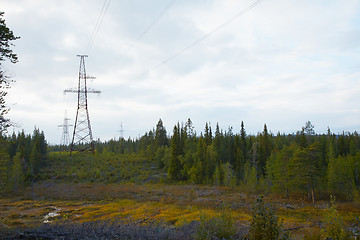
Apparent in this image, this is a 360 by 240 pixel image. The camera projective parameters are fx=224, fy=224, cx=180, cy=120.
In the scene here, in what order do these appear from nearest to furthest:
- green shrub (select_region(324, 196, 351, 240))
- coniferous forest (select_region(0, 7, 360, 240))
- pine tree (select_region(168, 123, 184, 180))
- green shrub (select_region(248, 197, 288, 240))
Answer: green shrub (select_region(248, 197, 288, 240))
green shrub (select_region(324, 196, 351, 240))
coniferous forest (select_region(0, 7, 360, 240))
pine tree (select_region(168, 123, 184, 180))

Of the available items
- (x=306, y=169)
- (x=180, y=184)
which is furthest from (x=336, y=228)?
(x=180, y=184)

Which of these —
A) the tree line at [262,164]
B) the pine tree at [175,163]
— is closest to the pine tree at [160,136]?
the tree line at [262,164]

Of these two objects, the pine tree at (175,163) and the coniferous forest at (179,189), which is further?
the pine tree at (175,163)

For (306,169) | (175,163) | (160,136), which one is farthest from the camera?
(160,136)

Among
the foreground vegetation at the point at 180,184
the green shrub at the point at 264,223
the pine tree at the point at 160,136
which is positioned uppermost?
the pine tree at the point at 160,136

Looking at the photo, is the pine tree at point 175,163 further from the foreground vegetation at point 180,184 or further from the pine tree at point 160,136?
Result: the pine tree at point 160,136

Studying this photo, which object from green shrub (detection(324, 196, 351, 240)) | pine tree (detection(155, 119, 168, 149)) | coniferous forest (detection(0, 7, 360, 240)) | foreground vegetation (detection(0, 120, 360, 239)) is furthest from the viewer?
pine tree (detection(155, 119, 168, 149))

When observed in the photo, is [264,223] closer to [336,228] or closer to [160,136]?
[336,228]

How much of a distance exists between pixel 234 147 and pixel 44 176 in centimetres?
5429

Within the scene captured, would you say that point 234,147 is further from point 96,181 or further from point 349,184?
point 96,181

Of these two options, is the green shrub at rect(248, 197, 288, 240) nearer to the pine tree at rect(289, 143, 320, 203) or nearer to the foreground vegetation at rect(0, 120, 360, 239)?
the foreground vegetation at rect(0, 120, 360, 239)

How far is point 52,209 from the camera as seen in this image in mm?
27531

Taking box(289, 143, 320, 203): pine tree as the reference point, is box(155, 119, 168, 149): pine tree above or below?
above

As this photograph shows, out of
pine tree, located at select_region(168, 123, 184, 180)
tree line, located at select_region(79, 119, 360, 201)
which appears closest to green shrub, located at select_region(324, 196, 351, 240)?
tree line, located at select_region(79, 119, 360, 201)
